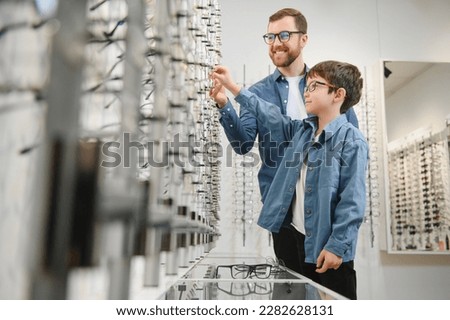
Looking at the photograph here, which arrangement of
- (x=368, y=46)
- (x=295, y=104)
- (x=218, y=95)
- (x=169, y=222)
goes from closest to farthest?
1. (x=169, y=222)
2. (x=218, y=95)
3. (x=295, y=104)
4. (x=368, y=46)

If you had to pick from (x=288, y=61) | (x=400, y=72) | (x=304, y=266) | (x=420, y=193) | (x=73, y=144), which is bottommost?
(x=304, y=266)

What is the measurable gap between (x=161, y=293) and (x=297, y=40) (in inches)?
42.7

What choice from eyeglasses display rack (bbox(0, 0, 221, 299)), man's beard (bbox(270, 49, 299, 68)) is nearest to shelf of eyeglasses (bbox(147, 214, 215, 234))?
eyeglasses display rack (bbox(0, 0, 221, 299))

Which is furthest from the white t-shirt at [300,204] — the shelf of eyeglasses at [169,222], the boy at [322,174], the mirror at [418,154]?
→ the mirror at [418,154]

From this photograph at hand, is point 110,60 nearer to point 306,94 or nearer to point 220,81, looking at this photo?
point 220,81

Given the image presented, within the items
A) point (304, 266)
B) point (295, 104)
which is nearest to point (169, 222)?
point (304, 266)

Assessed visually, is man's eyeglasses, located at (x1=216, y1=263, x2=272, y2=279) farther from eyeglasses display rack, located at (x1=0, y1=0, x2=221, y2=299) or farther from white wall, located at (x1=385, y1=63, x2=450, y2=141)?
white wall, located at (x1=385, y1=63, x2=450, y2=141)

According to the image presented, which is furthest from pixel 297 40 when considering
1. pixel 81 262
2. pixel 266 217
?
pixel 81 262

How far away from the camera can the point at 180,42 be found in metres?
0.57

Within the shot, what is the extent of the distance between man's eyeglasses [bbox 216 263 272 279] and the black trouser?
0.51ft

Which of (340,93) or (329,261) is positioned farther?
(340,93)

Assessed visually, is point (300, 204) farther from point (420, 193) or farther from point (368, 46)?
point (368, 46)

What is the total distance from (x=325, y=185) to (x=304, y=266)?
215mm

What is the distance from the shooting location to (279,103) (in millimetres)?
1404
